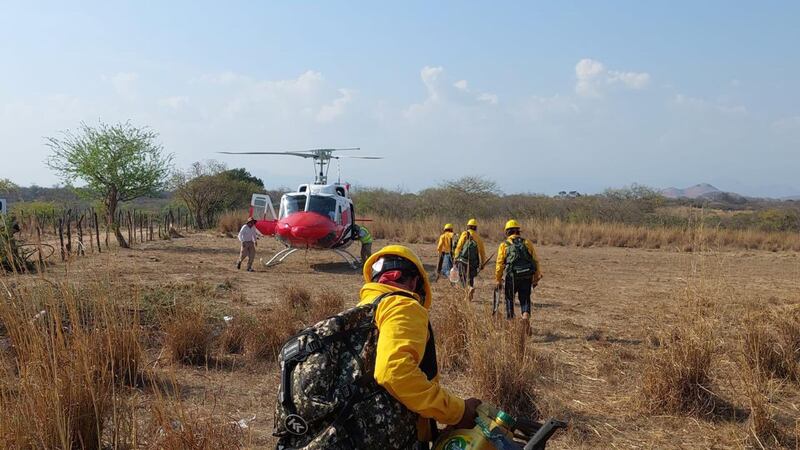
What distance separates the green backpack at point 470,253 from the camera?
1008cm

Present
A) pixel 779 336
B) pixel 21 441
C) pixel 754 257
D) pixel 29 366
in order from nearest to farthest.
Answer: pixel 21 441, pixel 29 366, pixel 779 336, pixel 754 257

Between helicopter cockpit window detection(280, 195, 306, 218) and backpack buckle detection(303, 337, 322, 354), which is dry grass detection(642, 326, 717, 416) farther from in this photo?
helicopter cockpit window detection(280, 195, 306, 218)

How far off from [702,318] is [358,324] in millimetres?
4044

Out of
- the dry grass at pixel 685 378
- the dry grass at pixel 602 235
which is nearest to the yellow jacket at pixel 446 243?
the dry grass at pixel 685 378

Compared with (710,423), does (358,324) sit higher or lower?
higher

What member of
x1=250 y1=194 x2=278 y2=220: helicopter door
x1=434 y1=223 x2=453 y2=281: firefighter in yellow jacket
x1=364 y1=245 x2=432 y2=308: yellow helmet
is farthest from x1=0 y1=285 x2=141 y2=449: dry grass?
x1=250 y1=194 x2=278 y2=220: helicopter door

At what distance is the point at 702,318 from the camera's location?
211 inches

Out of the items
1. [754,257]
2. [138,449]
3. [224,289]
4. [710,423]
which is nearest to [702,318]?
[710,423]

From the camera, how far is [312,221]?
1563 centimetres

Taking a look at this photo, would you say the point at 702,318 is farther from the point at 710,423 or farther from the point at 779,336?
the point at 779,336

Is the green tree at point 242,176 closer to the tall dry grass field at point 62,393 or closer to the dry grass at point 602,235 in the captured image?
the dry grass at point 602,235

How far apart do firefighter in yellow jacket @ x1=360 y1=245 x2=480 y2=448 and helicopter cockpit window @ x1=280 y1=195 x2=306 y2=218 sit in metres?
13.8

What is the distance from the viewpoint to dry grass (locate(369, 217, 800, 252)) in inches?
1032

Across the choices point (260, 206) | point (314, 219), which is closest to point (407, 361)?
point (314, 219)
